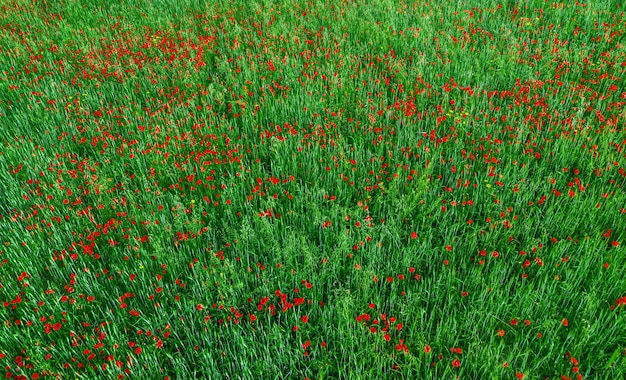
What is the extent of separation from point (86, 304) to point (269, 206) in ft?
4.50

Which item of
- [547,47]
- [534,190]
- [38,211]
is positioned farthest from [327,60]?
[38,211]

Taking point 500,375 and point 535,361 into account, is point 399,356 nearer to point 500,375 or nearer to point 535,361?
point 500,375

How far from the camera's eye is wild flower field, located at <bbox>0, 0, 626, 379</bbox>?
242cm

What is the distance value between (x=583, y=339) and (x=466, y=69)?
3.52 metres

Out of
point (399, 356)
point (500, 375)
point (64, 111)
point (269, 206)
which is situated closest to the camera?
point (500, 375)

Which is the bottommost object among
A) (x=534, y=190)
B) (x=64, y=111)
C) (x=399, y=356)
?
(x=399, y=356)

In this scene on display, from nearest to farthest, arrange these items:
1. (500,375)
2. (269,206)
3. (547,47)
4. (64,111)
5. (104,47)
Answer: (500,375)
(269,206)
(64,111)
(547,47)
(104,47)

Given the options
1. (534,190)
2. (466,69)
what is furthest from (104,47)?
(534,190)

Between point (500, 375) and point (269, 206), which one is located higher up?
point (269, 206)

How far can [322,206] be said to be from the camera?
3.31 metres

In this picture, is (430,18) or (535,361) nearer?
(535,361)

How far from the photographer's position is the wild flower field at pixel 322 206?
7.93 feet

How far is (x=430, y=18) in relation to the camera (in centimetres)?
644

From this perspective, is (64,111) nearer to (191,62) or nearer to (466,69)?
(191,62)
